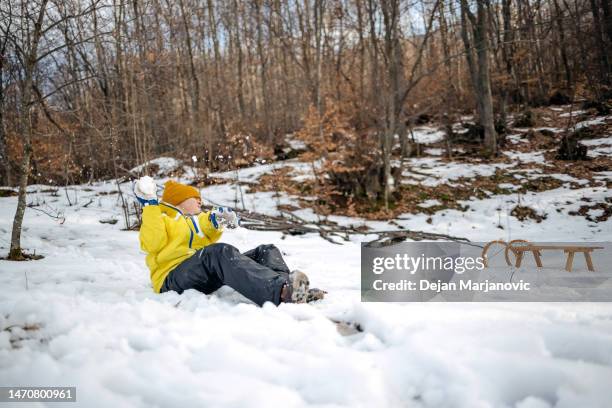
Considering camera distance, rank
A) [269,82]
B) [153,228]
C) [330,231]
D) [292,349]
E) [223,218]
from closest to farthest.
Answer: [292,349]
[153,228]
[223,218]
[330,231]
[269,82]

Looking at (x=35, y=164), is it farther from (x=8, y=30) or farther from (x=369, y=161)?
(x=369, y=161)

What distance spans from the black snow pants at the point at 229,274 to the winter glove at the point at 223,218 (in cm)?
31

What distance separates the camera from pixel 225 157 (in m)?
13.3

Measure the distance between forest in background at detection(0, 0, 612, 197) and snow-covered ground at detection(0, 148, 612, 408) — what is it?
2991 mm

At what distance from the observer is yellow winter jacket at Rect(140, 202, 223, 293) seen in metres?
2.71

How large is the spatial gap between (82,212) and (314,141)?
525 cm

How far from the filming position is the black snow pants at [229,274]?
2506 mm

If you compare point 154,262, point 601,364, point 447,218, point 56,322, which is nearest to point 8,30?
point 154,262

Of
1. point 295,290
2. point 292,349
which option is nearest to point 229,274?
point 295,290

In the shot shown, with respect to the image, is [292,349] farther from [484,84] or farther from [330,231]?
[484,84]

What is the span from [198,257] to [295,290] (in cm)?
82

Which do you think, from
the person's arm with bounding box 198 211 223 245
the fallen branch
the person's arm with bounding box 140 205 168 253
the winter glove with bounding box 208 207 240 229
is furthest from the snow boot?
the fallen branch

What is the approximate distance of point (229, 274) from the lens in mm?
2588

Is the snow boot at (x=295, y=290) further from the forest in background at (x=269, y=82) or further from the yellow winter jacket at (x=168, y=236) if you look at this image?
the forest in background at (x=269, y=82)
